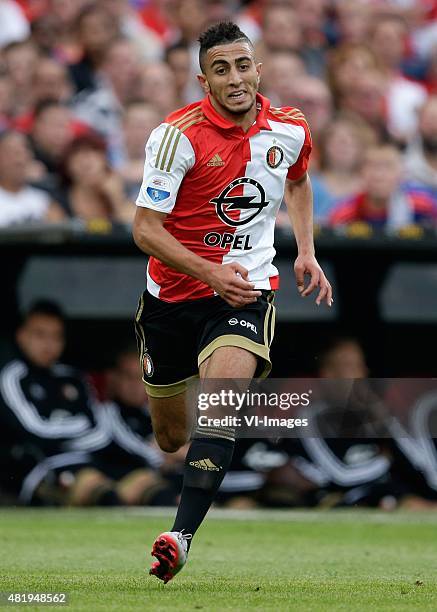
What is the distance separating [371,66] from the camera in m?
14.6

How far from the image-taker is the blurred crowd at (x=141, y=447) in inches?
441

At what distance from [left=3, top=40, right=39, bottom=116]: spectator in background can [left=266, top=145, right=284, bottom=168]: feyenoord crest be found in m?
6.38

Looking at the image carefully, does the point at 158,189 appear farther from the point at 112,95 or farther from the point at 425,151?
the point at 425,151

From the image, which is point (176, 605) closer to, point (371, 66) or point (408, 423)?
point (408, 423)

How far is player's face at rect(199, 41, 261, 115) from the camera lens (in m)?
6.54

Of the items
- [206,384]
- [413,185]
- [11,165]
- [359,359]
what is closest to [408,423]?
[359,359]

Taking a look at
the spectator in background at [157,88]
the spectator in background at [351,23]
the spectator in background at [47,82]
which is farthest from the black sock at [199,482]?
the spectator in background at [351,23]

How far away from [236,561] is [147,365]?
135 cm

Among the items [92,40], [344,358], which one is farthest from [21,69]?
[344,358]

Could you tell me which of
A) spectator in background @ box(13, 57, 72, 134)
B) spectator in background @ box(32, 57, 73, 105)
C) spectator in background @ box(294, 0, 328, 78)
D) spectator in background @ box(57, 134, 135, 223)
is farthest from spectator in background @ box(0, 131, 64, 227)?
spectator in background @ box(294, 0, 328, 78)

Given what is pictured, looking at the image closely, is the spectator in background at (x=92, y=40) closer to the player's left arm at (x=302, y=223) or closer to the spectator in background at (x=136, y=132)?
the spectator in background at (x=136, y=132)

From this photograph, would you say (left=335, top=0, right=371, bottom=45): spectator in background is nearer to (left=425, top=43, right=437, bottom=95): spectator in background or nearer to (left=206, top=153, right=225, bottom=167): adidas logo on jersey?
(left=425, top=43, right=437, bottom=95): spectator in background

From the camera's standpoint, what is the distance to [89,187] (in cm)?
1184

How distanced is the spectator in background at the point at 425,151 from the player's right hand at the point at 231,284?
291 inches
